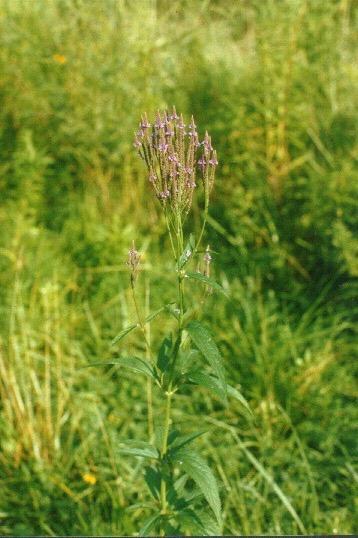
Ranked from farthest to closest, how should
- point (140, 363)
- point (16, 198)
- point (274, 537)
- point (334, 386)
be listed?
point (16, 198)
point (334, 386)
point (274, 537)
point (140, 363)

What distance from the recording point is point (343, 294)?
135 inches

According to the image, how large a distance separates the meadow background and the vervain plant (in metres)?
0.64

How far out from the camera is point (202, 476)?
153 centimetres

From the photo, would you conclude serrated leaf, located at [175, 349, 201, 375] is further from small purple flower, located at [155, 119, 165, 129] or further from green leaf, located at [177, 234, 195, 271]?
small purple flower, located at [155, 119, 165, 129]

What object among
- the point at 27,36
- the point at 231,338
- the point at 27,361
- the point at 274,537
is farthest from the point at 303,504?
the point at 27,36

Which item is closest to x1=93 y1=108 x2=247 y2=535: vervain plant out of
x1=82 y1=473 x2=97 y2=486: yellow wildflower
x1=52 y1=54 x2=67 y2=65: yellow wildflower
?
x1=82 y1=473 x2=97 y2=486: yellow wildflower

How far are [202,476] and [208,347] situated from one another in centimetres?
29

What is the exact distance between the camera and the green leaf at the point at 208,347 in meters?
1.44

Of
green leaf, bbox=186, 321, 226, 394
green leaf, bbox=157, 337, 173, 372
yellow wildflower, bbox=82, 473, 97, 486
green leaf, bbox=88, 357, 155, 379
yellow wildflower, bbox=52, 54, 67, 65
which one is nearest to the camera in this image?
green leaf, bbox=186, 321, 226, 394

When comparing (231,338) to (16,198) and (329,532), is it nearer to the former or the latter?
(329,532)

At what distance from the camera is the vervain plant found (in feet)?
4.82

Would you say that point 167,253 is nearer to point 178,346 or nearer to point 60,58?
point 60,58

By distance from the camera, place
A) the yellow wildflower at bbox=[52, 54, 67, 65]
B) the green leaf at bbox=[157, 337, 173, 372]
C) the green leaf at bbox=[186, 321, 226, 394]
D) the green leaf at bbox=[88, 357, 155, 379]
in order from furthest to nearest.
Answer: the yellow wildflower at bbox=[52, 54, 67, 65], the green leaf at bbox=[157, 337, 173, 372], the green leaf at bbox=[88, 357, 155, 379], the green leaf at bbox=[186, 321, 226, 394]

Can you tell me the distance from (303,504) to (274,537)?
12.8 inches
